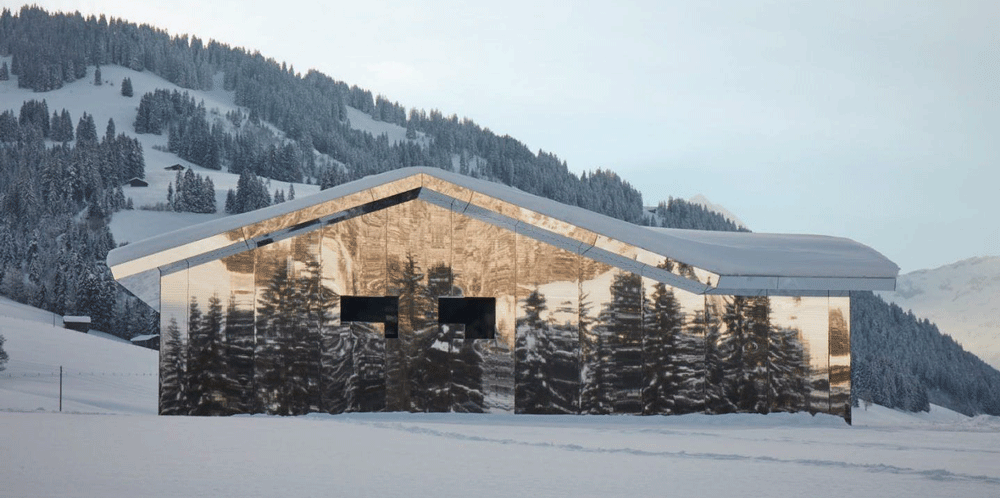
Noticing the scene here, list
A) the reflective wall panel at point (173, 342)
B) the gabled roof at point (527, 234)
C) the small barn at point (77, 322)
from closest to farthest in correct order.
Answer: the gabled roof at point (527, 234) < the reflective wall panel at point (173, 342) < the small barn at point (77, 322)

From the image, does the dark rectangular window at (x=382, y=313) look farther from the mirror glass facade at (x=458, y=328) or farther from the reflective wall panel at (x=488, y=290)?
the reflective wall panel at (x=488, y=290)

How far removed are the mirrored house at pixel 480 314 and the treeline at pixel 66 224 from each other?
296 ft

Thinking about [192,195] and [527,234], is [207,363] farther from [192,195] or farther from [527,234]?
[192,195]

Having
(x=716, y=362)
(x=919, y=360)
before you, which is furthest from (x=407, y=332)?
(x=919, y=360)

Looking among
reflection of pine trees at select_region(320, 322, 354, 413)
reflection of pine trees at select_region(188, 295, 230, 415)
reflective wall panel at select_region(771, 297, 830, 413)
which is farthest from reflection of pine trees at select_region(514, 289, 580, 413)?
reflection of pine trees at select_region(188, 295, 230, 415)

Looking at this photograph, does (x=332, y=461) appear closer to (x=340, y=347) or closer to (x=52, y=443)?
(x=52, y=443)

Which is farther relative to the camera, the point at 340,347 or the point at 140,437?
the point at 340,347

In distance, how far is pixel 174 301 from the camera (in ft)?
55.6

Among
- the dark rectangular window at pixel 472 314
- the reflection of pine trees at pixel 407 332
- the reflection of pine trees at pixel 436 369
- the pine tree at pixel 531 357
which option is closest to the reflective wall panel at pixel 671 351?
the pine tree at pixel 531 357

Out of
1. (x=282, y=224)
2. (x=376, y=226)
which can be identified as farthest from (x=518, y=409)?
(x=282, y=224)

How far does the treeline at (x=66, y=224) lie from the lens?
10562 centimetres

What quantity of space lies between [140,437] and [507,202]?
23.2ft

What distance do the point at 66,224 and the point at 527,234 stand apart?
131776 mm

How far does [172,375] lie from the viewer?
17.1 meters
